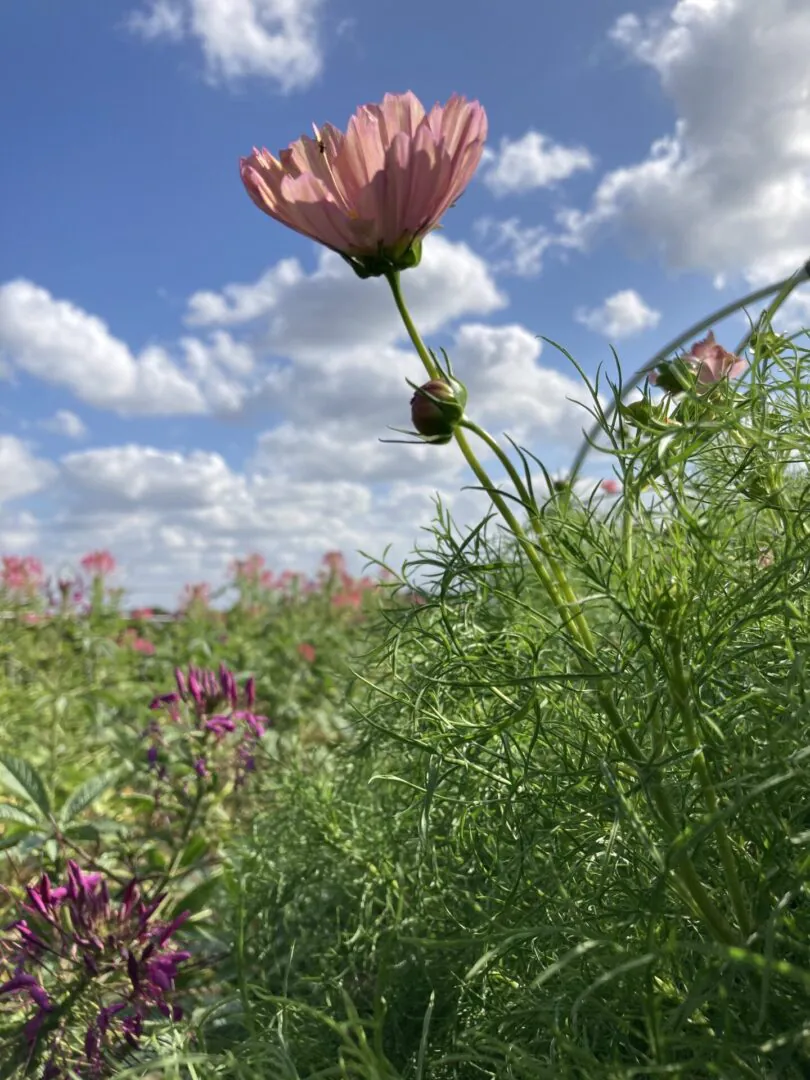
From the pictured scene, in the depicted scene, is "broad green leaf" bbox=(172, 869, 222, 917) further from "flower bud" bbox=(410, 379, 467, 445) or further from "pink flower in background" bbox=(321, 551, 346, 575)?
"pink flower in background" bbox=(321, 551, 346, 575)

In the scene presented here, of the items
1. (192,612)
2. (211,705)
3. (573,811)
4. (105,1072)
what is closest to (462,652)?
(573,811)

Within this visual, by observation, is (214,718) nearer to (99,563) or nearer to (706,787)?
(706,787)

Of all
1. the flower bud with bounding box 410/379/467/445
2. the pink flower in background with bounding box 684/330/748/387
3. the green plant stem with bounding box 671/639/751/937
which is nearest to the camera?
the green plant stem with bounding box 671/639/751/937

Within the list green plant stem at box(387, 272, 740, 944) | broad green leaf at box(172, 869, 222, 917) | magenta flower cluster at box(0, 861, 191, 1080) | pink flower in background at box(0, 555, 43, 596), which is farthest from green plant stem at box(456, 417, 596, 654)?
pink flower in background at box(0, 555, 43, 596)

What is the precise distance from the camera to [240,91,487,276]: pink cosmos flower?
0.61 metres

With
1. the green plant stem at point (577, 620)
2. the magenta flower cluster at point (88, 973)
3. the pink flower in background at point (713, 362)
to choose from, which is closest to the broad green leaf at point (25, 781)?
the magenta flower cluster at point (88, 973)

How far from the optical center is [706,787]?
0.46 metres

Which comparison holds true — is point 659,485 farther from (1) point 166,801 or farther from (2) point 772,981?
(1) point 166,801

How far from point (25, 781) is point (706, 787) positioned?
1.02 meters

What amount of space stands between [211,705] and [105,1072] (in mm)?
638

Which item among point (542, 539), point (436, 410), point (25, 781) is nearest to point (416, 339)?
point (436, 410)

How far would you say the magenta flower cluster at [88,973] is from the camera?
768 millimetres

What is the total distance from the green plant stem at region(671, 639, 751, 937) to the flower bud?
0.20m

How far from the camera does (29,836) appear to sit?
3.97 feet
